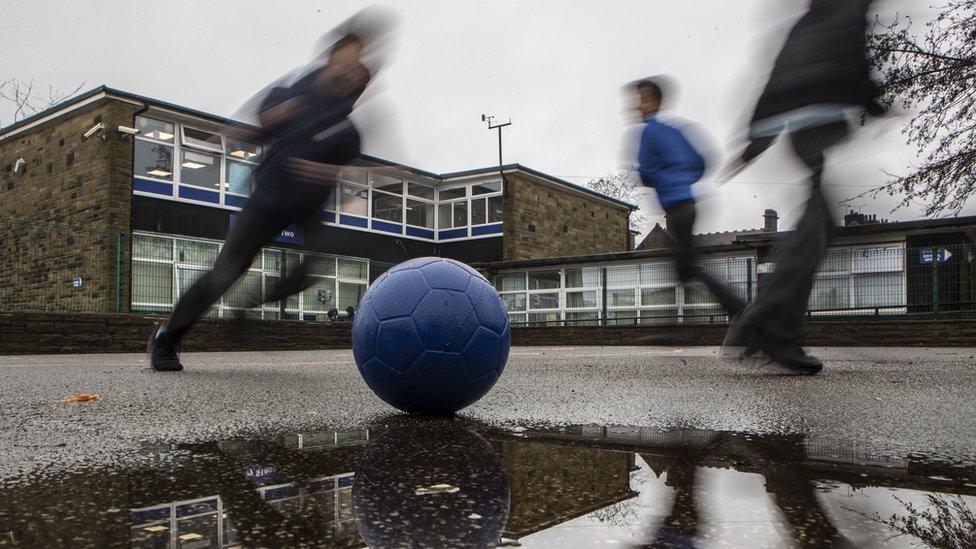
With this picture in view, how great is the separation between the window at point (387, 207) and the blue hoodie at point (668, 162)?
82.6 feet

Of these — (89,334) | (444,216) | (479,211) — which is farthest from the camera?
(444,216)

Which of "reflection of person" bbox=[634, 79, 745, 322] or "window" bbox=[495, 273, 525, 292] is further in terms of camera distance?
"window" bbox=[495, 273, 525, 292]

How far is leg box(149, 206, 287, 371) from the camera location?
5.07 metres

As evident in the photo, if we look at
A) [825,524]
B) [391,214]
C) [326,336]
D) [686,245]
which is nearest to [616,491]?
[825,524]

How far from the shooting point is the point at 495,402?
12.0ft

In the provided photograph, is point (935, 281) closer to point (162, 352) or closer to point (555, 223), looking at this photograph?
point (162, 352)

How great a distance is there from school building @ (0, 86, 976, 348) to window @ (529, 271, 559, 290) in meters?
0.06

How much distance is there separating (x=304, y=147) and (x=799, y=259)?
323 centimetres

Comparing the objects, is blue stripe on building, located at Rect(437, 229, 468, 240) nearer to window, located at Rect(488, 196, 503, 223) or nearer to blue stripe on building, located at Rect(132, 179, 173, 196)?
window, located at Rect(488, 196, 503, 223)

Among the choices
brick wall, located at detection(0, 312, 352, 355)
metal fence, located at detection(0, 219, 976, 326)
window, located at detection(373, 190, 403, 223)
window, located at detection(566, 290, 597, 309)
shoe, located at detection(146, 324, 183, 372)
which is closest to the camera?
shoe, located at detection(146, 324, 183, 372)

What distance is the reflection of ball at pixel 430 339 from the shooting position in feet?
9.76

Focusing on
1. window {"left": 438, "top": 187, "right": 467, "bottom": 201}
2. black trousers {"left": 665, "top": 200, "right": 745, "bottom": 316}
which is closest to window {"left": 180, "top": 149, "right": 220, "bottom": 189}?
window {"left": 438, "top": 187, "right": 467, "bottom": 201}

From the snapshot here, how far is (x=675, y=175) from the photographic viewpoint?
219 inches

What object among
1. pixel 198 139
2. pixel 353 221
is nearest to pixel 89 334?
pixel 198 139
